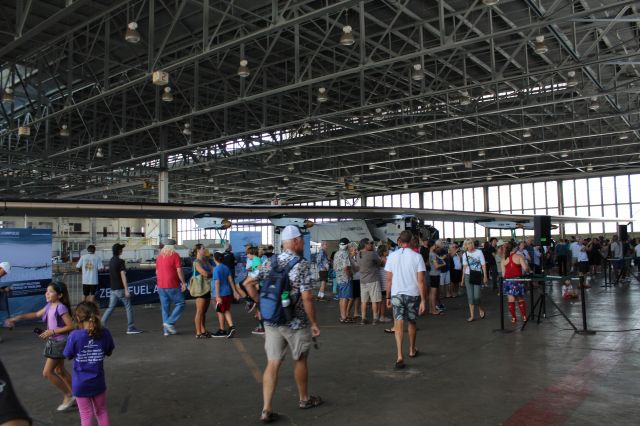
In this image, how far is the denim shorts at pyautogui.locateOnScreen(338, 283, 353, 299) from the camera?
34.7 ft

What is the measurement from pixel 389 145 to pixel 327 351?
21035 millimetres

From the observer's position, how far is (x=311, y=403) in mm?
4902

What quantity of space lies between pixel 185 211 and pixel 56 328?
12355 mm

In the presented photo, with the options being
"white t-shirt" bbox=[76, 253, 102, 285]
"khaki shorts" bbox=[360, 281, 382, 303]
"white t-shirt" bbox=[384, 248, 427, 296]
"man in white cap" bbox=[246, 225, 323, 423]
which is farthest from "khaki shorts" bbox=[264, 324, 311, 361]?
"white t-shirt" bbox=[76, 253, 102, 285]

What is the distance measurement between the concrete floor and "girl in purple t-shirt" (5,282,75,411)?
0.35 metres

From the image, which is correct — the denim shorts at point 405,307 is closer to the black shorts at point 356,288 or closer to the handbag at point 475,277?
the handbag at point 475,277

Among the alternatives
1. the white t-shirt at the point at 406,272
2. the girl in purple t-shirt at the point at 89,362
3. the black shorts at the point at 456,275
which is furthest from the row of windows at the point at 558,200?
the girl in purple t-shirt at the point at 89,362

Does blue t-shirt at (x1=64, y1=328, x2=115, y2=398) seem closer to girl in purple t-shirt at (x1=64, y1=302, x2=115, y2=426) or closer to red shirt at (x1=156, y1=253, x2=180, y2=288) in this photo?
girl in purple t-shirt at (x1=64, y1=302, x2=115, y2=426)

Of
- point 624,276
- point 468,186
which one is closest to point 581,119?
point 624,276

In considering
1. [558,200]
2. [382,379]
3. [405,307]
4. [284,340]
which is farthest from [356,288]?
[558,200]

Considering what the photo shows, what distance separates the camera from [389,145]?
1077 inches

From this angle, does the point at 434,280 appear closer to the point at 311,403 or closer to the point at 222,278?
the point at 222,278

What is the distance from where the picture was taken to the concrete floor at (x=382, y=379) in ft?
15.3

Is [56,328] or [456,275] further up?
[56,328]
